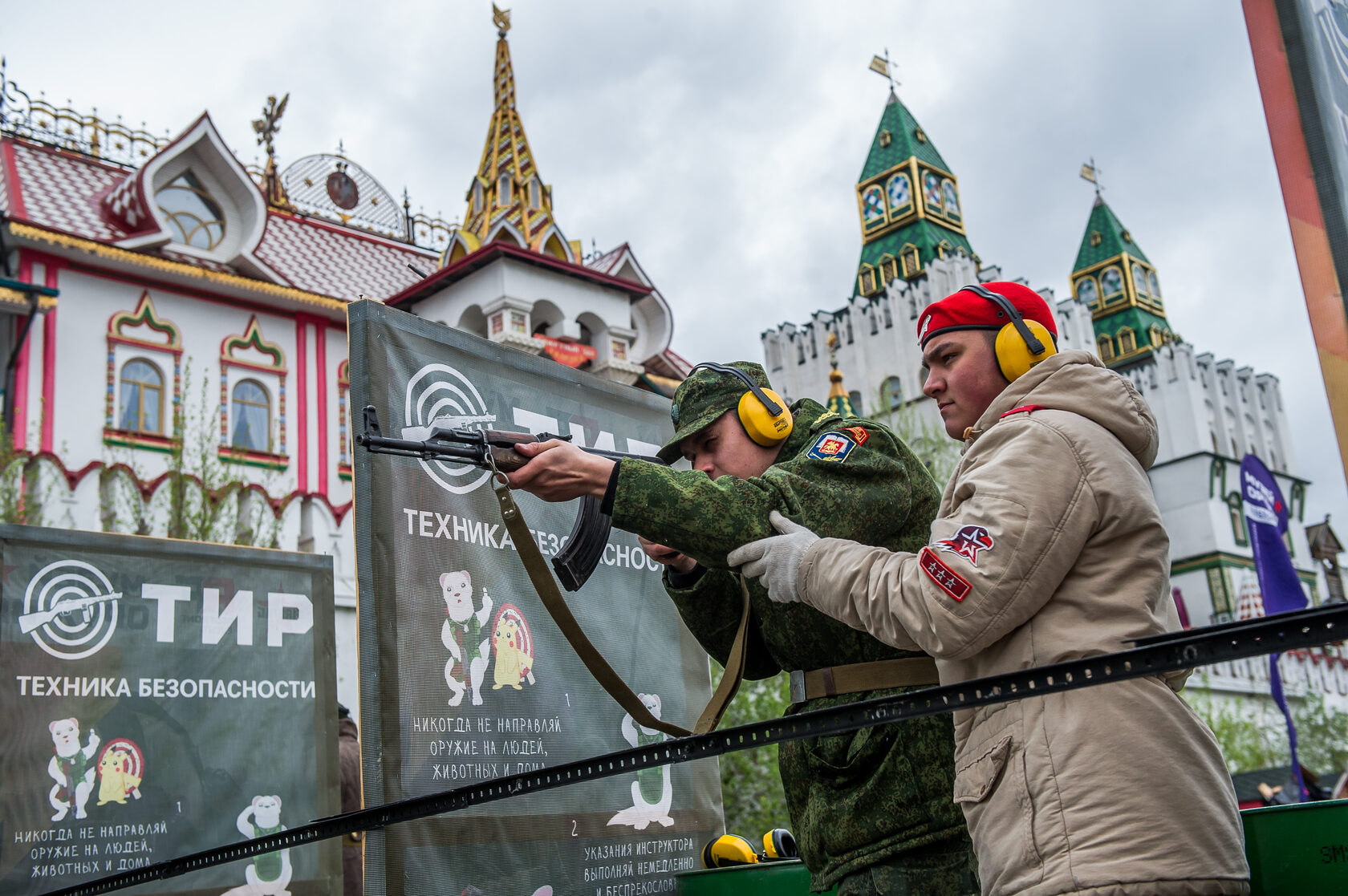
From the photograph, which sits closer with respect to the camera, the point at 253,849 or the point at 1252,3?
the point at 1252,3

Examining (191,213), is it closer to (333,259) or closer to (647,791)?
(333,259)

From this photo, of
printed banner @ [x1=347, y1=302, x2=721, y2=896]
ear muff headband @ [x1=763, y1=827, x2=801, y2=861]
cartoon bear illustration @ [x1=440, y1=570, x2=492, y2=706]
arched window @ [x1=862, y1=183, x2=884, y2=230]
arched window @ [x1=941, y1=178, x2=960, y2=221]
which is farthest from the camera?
arched window @ [x1=862, y1=183, x2=884, y2=230]

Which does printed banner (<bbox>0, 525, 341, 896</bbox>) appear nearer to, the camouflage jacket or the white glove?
the camouflage jacket

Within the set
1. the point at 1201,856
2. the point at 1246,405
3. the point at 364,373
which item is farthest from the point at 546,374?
the point at 1246,405

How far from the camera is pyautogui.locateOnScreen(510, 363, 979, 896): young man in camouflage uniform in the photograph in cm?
296

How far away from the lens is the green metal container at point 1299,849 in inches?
121

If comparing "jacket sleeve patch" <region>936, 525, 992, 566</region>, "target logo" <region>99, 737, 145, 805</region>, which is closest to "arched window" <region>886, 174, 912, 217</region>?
"target logo" <region>99, 737, 145, 805</region>

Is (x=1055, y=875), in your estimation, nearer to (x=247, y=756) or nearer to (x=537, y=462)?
(x=537, y=462)

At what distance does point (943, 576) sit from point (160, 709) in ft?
18.6

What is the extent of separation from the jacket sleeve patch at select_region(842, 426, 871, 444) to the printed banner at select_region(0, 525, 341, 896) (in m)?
4.92

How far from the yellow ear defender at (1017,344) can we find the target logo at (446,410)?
1.99 metres

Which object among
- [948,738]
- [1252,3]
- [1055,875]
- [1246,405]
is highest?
[1246,405]

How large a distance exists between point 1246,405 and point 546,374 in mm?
54922

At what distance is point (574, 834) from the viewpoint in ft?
14.5
